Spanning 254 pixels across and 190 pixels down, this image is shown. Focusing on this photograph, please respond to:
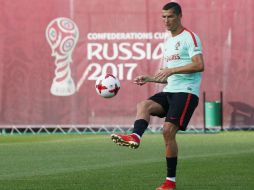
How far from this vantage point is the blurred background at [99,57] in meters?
23.5

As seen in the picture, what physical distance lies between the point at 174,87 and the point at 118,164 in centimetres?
362

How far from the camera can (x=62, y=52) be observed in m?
23.9

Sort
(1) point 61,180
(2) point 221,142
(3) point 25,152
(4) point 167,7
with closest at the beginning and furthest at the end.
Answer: (4) point 167,7 < (1) point 61,180 < (3) point 25,152 < (2) point 221,142

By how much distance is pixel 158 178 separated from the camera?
39.0ft

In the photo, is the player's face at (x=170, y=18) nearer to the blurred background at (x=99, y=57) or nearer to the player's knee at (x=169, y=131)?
the player's knee at (x=169, y=131)

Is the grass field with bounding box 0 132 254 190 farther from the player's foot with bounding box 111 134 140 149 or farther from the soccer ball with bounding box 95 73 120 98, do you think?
the soccer ball with bounding box 95 73 120 98

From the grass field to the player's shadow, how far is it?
7.17 feet

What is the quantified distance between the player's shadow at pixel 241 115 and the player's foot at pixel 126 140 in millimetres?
13515

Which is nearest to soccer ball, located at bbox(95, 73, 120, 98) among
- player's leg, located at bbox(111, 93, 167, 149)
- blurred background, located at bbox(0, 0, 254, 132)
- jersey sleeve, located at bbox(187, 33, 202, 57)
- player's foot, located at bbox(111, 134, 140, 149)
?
player's leg, located at bbox(111, 93, 167, 149)

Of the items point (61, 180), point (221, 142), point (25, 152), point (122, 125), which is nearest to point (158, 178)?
point (61, 180)

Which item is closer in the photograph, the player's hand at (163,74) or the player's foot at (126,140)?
the player's foot at (126,140)

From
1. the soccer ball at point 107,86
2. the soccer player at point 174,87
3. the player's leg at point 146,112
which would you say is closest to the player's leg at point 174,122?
the soccer player at point 174,87

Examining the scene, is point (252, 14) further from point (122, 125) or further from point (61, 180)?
point (61, 180)

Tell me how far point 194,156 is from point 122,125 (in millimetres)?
8017
